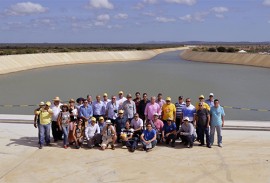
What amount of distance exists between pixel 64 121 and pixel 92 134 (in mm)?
862

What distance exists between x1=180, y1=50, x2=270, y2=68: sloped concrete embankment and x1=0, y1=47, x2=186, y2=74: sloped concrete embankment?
14487mm

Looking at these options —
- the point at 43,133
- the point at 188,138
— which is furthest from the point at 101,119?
the point at 188,138

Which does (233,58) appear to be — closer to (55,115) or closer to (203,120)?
(203,120)

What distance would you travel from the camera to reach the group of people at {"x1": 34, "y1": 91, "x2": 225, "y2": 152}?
1070cm

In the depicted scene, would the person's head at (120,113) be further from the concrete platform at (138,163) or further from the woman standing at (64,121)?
the woman standing at (64,121)

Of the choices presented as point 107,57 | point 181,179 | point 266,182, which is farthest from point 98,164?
point 107,57

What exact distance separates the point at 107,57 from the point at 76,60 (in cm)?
1251

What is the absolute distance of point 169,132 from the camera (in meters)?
11.0

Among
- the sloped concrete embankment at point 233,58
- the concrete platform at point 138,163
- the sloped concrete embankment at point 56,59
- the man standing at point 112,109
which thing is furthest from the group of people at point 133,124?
the sloped concrete embankment at point 233,58

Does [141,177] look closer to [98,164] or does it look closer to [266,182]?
[98,164]

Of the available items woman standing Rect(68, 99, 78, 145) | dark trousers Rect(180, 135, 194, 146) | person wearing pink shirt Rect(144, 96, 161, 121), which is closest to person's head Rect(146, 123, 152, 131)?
person wearing pink shirt Rect(144, 96, 161, 121)

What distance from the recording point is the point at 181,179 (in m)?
8.48

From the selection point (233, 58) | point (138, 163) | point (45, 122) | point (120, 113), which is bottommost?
point (138, 163)

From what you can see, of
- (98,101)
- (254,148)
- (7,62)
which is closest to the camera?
(254,148)
